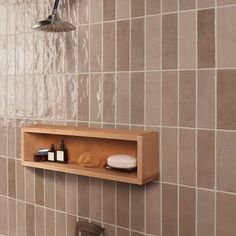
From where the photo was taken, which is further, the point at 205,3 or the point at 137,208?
the point at 137,208

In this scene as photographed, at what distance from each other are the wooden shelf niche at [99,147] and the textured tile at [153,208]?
63mm

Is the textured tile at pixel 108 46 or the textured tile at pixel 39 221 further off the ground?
the textured tile at pixel 108 46

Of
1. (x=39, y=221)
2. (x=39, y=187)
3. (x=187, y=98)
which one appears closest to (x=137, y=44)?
(x=187, y=98)

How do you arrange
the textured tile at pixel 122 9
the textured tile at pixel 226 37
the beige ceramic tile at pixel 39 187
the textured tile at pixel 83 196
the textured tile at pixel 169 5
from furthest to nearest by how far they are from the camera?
the beige ceramic tile at pixel 39 187 < the textured tile at pixel 83 196 < the textured tile at pixel 122 9 < the textured tile at pixel 169 5 < the textured tile at pixel 226 37

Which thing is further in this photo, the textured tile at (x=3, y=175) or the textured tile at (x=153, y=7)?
the textured tile at (x=3, y=175)

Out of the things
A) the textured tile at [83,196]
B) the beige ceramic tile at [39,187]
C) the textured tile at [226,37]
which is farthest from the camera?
the beige ceramic tile at [39,187]

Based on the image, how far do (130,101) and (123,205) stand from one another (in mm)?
397

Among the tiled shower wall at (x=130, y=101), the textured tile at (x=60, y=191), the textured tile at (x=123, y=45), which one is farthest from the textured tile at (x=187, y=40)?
the textured tile at (x=60, y=191)

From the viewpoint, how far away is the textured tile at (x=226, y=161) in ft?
3.48

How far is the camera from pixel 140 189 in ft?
4.10

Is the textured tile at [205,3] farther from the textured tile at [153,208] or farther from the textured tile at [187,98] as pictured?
the textured tile at [153,208]

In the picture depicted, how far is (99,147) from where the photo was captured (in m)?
1.35

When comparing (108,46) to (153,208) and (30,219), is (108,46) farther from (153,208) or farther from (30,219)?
(30,219)

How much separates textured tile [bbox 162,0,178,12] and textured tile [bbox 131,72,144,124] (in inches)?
9.4
